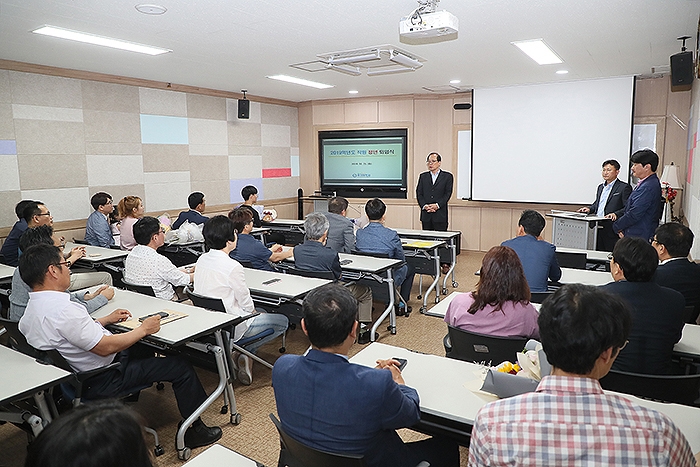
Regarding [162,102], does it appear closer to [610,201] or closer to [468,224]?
[468,224]

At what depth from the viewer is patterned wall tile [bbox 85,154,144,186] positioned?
6.75 m

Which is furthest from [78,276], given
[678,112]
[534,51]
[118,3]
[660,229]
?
[678,112]

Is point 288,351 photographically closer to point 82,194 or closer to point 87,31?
point 87,31

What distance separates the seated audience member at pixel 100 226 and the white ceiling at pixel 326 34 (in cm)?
166

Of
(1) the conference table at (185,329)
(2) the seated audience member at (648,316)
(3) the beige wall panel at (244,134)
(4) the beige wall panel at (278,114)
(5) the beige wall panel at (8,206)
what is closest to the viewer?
(2) the seated audience member at (648,316)

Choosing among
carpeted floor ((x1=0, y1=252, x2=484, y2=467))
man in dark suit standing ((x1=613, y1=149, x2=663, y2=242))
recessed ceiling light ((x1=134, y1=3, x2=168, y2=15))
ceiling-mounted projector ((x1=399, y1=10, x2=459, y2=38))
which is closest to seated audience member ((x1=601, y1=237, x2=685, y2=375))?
→ carpeted floor ((x1=0, y1=252, x2=484, y2=467))

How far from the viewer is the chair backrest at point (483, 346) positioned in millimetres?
2453

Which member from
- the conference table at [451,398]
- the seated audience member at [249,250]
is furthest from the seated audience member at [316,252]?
the conference table at [451,398]

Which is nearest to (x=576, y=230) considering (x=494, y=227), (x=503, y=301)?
(x=494, y=227)

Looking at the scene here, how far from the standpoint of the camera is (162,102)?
7.52 meters

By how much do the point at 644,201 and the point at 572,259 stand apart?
1064mm

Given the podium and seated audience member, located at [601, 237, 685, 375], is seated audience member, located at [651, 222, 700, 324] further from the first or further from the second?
the podium

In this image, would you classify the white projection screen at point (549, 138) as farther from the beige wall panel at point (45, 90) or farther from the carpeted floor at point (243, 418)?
the beige wall panel at point (45, 90)

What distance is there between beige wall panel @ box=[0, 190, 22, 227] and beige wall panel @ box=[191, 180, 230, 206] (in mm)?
2602
